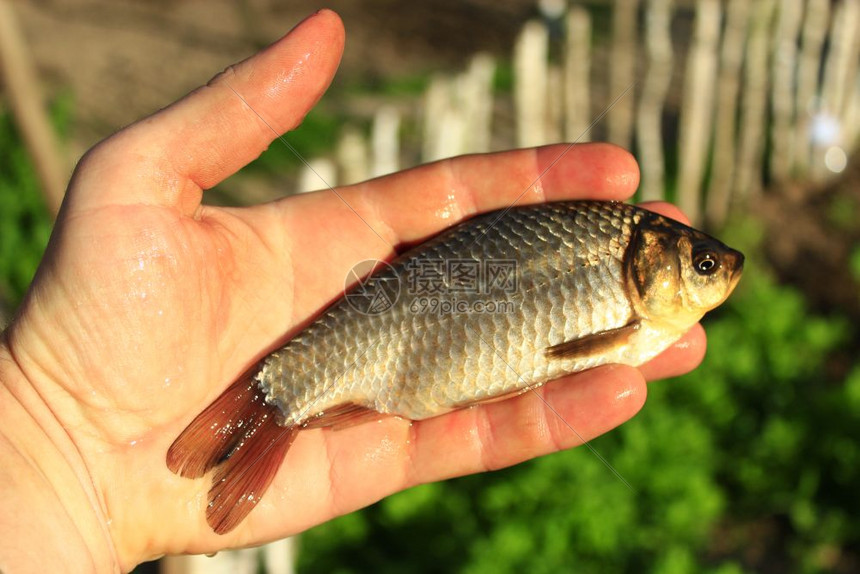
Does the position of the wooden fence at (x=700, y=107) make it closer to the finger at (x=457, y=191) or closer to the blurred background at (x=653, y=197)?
the blurred background at (x=653, y=197)

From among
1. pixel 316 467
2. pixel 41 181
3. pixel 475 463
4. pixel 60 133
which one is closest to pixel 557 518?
pixel 475 463

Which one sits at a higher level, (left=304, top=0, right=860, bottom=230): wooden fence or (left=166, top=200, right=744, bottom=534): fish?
(left=166, top=200, right=744, bottom=534): fish

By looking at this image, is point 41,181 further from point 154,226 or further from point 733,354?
point 733,354

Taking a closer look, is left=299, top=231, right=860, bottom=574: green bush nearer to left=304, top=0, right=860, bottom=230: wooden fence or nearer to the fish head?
the fish head

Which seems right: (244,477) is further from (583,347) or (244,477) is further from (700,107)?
(700,107)

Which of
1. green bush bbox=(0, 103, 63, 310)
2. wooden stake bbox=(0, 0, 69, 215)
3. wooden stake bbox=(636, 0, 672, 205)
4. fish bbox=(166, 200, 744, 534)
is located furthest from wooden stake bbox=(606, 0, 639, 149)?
green bush bbox=(0, 103, 63, 310)
